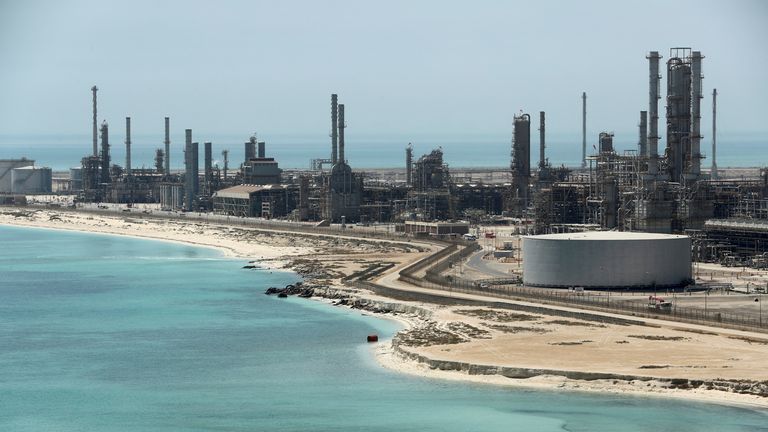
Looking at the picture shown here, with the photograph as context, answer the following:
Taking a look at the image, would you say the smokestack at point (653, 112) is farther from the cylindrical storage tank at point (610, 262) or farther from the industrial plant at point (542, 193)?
the cylindrical storage tank at point (610, 262)

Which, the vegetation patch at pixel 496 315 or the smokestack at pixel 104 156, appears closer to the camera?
the vegetation patch at pixel 496 315

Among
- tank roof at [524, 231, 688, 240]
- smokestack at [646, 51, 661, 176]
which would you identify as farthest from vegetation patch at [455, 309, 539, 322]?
smokestack at [646, 51, 661, 176]

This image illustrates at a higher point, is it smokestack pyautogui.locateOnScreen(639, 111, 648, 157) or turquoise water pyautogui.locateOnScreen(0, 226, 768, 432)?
smokestack pyautogui.locateOnScreen(639, 111, 648, 157)

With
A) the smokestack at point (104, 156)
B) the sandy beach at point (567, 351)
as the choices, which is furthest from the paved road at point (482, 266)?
the smokestack at point (104, 156)

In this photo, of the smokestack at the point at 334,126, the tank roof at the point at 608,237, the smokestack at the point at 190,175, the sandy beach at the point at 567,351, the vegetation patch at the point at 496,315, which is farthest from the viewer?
the smokestack at the point at 190,175

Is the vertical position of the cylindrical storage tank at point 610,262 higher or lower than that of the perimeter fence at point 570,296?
higher

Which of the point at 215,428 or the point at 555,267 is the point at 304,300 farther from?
the point at 215,428

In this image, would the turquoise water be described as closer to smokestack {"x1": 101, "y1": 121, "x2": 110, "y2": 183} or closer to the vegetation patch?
the vegetation patch
